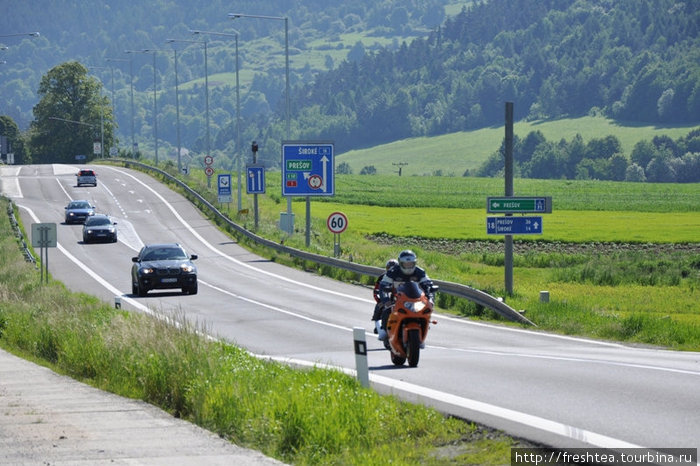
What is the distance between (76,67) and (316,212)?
7898 cm

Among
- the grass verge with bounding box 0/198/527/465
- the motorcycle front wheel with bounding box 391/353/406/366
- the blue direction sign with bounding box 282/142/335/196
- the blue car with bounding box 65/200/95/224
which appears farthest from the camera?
Result: the blue car with bounding box 65/200/95/224

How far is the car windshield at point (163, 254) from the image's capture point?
35.9m

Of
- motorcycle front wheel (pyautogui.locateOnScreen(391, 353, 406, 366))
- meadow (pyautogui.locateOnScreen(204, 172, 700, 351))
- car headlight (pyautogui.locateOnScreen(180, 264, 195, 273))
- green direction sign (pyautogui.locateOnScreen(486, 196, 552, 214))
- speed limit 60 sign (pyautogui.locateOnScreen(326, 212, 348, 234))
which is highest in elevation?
green direction sign (pyautogui.locateOnScreen(486, 196, 552, 214))

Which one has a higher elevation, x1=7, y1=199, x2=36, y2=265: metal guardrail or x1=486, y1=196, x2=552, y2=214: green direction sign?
x1=486, y1=196, x2=552, y2=214: green direction sign

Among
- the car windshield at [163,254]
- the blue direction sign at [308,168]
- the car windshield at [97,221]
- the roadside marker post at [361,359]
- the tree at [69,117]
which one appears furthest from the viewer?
the tree at [69,117]

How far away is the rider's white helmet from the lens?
1679 cm

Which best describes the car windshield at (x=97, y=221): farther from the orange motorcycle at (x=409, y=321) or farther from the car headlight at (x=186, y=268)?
the orange motorcycle at (x=409, y=321)

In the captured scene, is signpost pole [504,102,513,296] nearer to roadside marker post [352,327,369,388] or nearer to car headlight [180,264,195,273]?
car headlight [180,264,195,273]

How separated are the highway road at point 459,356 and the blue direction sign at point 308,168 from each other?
3.68m

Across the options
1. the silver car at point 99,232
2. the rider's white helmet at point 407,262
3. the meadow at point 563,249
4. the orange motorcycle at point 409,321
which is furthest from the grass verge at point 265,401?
the silver car at point 99,232

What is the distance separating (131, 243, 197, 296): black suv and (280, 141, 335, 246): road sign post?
1507cm

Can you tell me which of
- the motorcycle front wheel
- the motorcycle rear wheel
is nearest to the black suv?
the motorcycle front wheel

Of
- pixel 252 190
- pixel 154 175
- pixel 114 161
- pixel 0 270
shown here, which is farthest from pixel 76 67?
pixel 0 270

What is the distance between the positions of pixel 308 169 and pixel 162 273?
16.8m
